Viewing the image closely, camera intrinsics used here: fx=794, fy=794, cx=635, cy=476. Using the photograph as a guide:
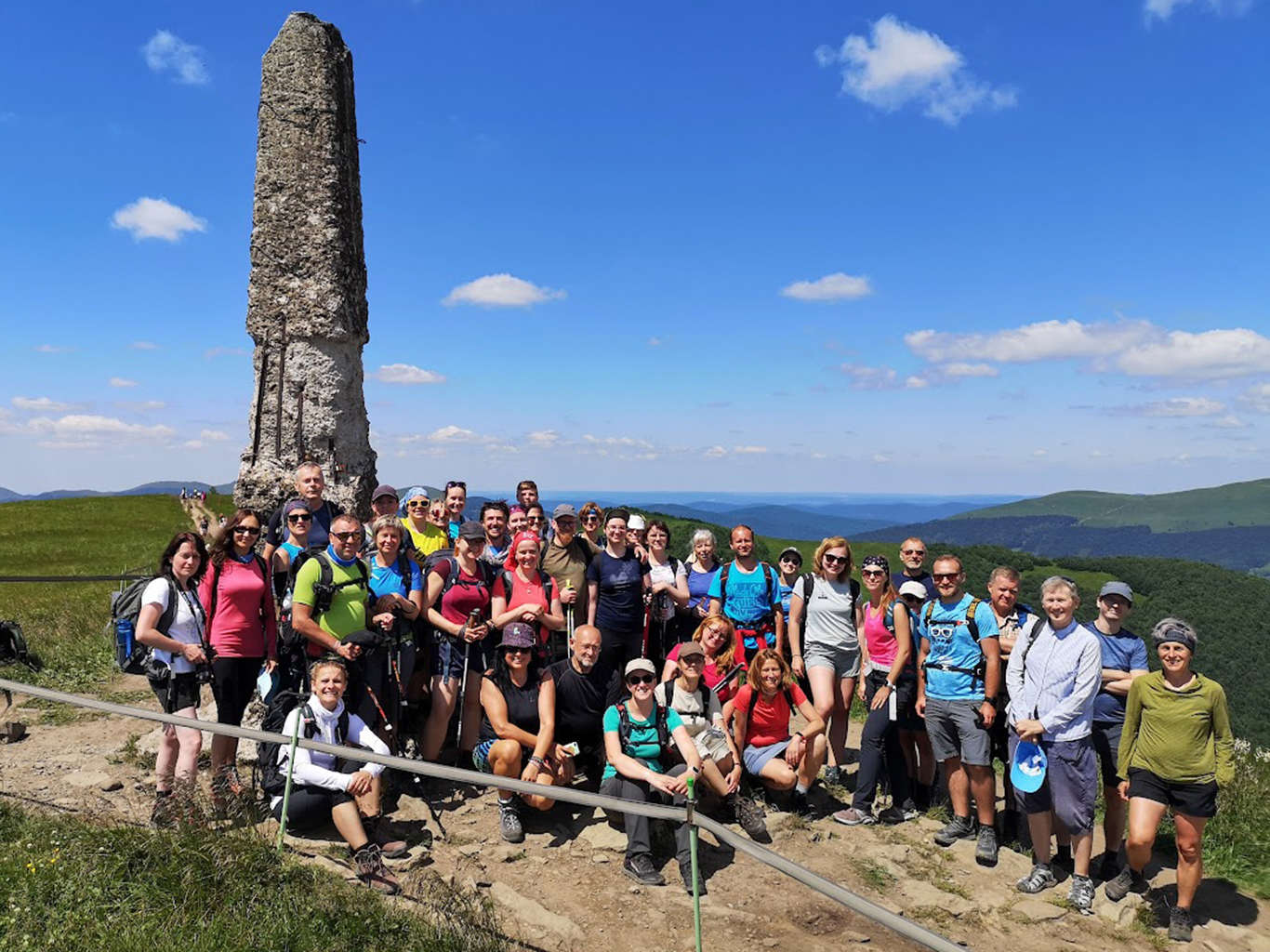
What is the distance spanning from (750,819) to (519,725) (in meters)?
2.18

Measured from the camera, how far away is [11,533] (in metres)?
29.4

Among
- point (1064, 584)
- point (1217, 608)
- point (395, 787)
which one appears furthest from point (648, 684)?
point (1217, 608)

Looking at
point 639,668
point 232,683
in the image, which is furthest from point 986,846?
point 232,683

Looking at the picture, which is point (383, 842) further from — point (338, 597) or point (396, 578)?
point (396, 578)

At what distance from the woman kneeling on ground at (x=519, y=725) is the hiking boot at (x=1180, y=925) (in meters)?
4.77

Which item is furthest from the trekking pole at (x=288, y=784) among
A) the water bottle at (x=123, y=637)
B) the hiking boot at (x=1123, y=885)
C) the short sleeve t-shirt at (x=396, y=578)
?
the hiking boot at (x=1123, y=885)

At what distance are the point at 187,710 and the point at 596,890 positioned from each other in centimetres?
364

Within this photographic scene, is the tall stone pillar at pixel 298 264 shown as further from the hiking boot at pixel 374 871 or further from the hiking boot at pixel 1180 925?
the hiking boot at pixel 1180 925

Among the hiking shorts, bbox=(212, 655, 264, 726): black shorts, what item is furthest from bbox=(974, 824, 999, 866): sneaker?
bbox=(212, 655, 264, 726): black shorts

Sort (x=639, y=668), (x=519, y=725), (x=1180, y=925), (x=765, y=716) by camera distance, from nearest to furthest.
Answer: (x=1180, y=925) → (x=639, y=668) → (x=519, y=725) → (x=765, y=716)

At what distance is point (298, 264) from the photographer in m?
10.3

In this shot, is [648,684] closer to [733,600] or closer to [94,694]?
[733,600]

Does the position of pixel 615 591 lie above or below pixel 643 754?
above

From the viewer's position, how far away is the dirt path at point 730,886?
554 cm
